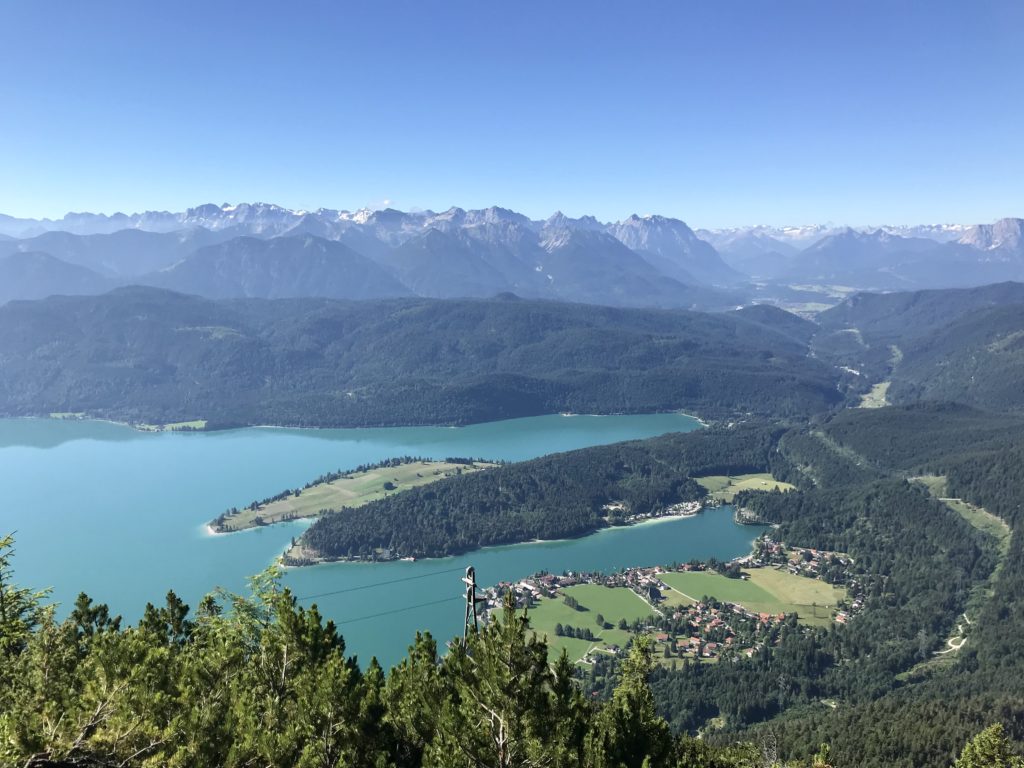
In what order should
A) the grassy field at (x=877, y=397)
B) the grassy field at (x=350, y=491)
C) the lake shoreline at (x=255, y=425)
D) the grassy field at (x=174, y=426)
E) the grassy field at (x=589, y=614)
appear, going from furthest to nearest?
the grassy field at (x=877, y=397), the grassy field at (x=174, y=426), the lake shoreline at (x=255, y=425), the grassy field at (x=350, y=491), the grassy field at (x=589, y=614)

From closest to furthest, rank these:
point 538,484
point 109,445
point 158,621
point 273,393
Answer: point 158,621
point 538,484
point 109,445
point 273,393

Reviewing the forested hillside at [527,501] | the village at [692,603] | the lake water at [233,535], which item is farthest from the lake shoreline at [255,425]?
the village at [692,603]

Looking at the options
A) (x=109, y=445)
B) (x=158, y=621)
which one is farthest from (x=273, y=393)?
(x=158, y=621)

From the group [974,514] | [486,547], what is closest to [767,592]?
[486,547]

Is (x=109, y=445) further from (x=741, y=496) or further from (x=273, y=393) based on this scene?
(x=741, y=496)

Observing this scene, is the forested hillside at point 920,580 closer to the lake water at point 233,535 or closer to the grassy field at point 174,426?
the lake water at point 233,535
